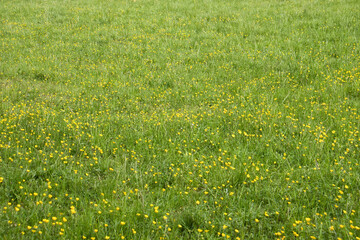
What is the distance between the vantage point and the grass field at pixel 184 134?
10.3 feet

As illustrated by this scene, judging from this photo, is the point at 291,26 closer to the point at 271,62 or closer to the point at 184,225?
the point at 271,62

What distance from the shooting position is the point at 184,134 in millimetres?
4652

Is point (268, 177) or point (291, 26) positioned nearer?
point (268, 177)

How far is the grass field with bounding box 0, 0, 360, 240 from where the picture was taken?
3.15 metres

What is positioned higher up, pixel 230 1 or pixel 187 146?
pixel 230 1

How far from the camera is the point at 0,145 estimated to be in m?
4.04

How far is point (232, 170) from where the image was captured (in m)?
3.84

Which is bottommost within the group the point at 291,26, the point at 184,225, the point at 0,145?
the point at 184,225

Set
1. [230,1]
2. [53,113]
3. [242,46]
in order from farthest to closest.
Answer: [230,1] → [242,46] → [53,113]

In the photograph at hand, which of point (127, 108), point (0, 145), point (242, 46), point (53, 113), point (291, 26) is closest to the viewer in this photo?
point (0, 145)

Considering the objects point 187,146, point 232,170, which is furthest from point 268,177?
point 187,146

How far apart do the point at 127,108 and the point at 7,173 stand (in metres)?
2.39

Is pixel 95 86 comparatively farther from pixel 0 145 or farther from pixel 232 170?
pixel 232 170

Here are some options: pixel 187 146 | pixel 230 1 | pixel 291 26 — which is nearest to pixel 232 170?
pixel 187 146
